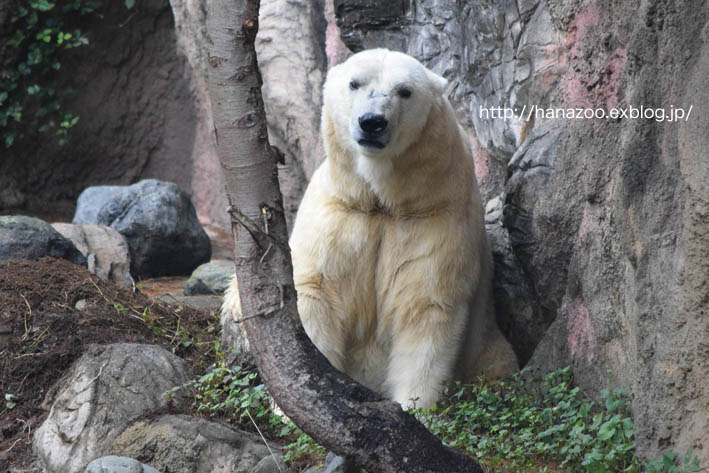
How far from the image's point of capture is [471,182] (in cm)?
452

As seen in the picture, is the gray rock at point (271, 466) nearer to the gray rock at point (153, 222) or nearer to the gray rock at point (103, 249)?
the gray rock at point (103, 249)

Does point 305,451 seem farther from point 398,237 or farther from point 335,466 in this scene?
point 398,237

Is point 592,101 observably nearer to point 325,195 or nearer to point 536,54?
point 536,54

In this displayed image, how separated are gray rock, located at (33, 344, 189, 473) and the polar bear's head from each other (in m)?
1.47

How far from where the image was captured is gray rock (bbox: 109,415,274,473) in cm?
378

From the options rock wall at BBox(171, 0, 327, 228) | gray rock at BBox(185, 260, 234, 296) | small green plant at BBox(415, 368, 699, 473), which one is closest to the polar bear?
small green plant at BBox(415, 368, 699, 473)

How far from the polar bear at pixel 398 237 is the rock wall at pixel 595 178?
1.53 ft

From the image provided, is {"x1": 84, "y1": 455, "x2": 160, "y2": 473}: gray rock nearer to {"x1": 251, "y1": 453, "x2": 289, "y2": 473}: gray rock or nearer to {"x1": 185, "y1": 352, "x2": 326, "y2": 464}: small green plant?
{"x1": 251, "y1": 453, "x2": 289, "y2": 473}: gray rock

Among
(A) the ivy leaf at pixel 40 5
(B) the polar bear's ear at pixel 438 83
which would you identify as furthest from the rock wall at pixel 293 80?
(B) the polar bear's ear at pixel 438 83

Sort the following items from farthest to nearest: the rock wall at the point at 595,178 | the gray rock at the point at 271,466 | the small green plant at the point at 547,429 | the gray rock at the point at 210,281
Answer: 1. the gray rock at the point at 210,281
2. the gray rock at the point at 271,466
3. the small green plant at the point at 547,429
4. the rock wall at the point at 595,178

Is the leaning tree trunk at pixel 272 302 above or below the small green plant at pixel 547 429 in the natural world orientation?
above

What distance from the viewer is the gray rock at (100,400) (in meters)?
4.07

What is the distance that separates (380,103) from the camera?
4129mm

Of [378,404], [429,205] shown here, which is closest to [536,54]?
[429,205]
